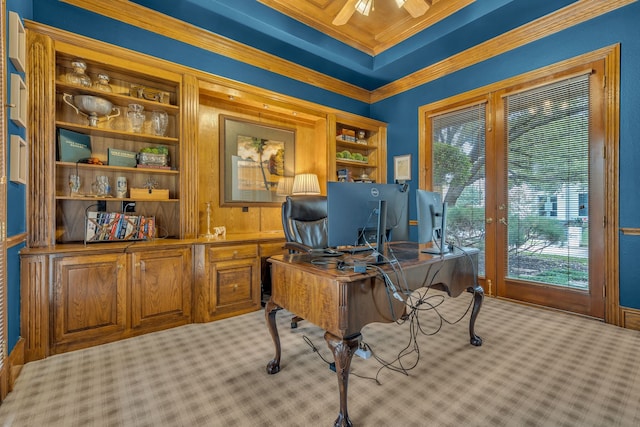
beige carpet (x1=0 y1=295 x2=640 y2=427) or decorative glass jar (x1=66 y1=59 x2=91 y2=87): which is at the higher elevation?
decorative glass jar (x1=66 y1=59 x2=91 y2=87)

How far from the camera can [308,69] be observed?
3.79 m

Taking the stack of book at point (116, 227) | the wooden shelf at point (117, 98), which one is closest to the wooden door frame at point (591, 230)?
the wooden shelf at point (117, 98)

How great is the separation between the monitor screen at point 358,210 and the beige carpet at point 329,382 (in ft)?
2.83

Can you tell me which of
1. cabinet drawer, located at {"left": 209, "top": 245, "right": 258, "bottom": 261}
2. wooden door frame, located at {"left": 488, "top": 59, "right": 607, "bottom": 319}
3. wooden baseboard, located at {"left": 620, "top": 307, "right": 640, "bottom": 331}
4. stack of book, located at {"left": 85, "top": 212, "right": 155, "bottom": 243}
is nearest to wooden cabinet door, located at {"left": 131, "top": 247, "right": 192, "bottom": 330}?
cabinet drawer, located at {"left": 209, "top": 245, "right": 258, "bottom": 261}

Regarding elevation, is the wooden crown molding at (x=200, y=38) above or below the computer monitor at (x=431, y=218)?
above

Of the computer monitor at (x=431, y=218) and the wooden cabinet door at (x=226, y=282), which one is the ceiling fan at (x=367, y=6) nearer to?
the computer monitor at (x=431, y=218)

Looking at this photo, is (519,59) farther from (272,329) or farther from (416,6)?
(272,329)

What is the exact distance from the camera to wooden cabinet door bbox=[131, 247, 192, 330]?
7.67 ft

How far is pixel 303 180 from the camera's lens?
3.75m

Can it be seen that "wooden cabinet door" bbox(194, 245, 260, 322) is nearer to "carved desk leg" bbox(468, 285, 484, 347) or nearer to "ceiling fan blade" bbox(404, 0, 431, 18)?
"carved desk leg" bbox(468, 285, 484, 347)

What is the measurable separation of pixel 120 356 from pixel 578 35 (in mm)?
4777

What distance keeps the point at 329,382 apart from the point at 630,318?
2689 mm

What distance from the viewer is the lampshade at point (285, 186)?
3833 millimetres

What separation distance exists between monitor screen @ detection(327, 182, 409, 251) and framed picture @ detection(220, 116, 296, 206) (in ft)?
7.10
